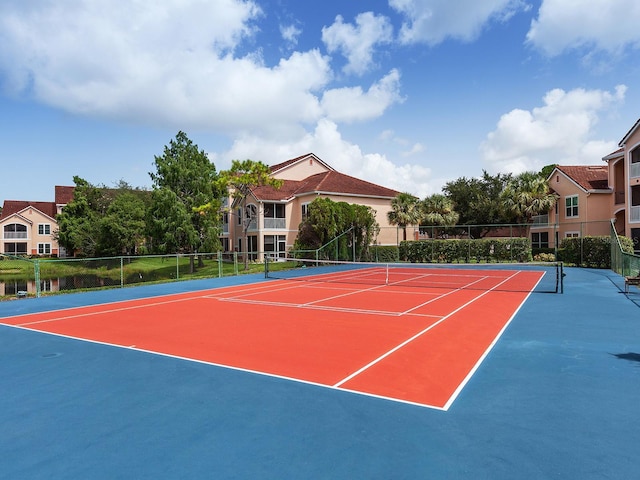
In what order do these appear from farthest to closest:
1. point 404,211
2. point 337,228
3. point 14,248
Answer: point 14,248 < point 404,211 < point 337,228

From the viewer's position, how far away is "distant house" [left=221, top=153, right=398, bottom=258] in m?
39.1

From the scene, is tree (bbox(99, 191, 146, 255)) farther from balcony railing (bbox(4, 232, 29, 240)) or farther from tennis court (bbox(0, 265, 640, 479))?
tennis court (bbox(0, 265, 640, 479))

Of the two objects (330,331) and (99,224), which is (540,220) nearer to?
(330,331)

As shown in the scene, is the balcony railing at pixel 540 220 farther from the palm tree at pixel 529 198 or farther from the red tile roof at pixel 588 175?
the red tile roof at pixel 588 175

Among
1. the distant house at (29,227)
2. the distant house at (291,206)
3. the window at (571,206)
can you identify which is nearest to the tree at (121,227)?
the distant house at (291,206)

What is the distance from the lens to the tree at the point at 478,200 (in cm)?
4972

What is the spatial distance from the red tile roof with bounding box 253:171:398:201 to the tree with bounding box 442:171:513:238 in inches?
471

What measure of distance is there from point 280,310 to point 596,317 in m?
9.18

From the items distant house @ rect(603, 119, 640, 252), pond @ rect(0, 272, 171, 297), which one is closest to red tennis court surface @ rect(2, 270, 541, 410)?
pond @ rect(0, 272, 171, 297)

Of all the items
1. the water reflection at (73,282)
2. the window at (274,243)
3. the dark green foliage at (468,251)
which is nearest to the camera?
the water reflection at (73,282)

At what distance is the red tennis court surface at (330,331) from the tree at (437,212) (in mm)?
25865

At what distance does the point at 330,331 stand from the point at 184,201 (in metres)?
27.2

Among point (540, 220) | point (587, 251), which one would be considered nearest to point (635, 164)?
point (587, 251)

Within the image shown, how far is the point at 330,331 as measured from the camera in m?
10.2
